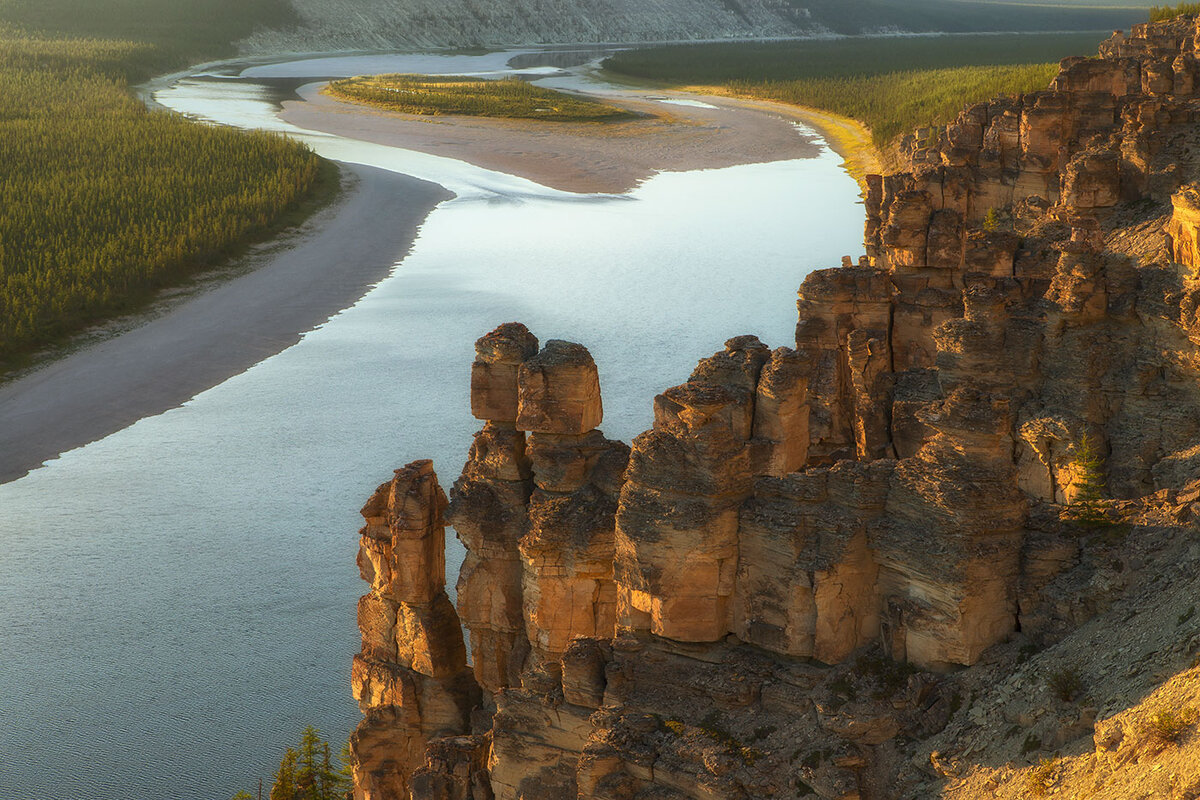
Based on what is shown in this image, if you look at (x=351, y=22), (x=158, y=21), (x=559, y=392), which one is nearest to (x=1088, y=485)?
(x=559, y=392)

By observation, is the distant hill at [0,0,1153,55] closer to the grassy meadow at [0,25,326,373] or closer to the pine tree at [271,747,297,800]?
the grassy meadow at [0,25,326,373]

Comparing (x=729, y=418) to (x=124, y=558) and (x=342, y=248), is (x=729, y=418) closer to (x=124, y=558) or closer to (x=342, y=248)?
(x=124, y=558)

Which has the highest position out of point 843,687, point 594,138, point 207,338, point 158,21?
point 158,21

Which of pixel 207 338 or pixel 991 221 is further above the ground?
pixel 991 221

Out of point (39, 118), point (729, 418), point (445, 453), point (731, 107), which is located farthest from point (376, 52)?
point (729, 418)

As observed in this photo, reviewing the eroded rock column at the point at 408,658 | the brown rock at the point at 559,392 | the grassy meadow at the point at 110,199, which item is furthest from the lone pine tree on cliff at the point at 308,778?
the grassy meadow at the point at 110,199

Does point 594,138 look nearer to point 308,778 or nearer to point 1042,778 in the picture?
point 308,778

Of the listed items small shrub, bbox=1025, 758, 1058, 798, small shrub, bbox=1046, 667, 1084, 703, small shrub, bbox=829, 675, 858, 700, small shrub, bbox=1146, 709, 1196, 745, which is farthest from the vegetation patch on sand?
small shrub, bbox=1146, 709, 1196, 745
